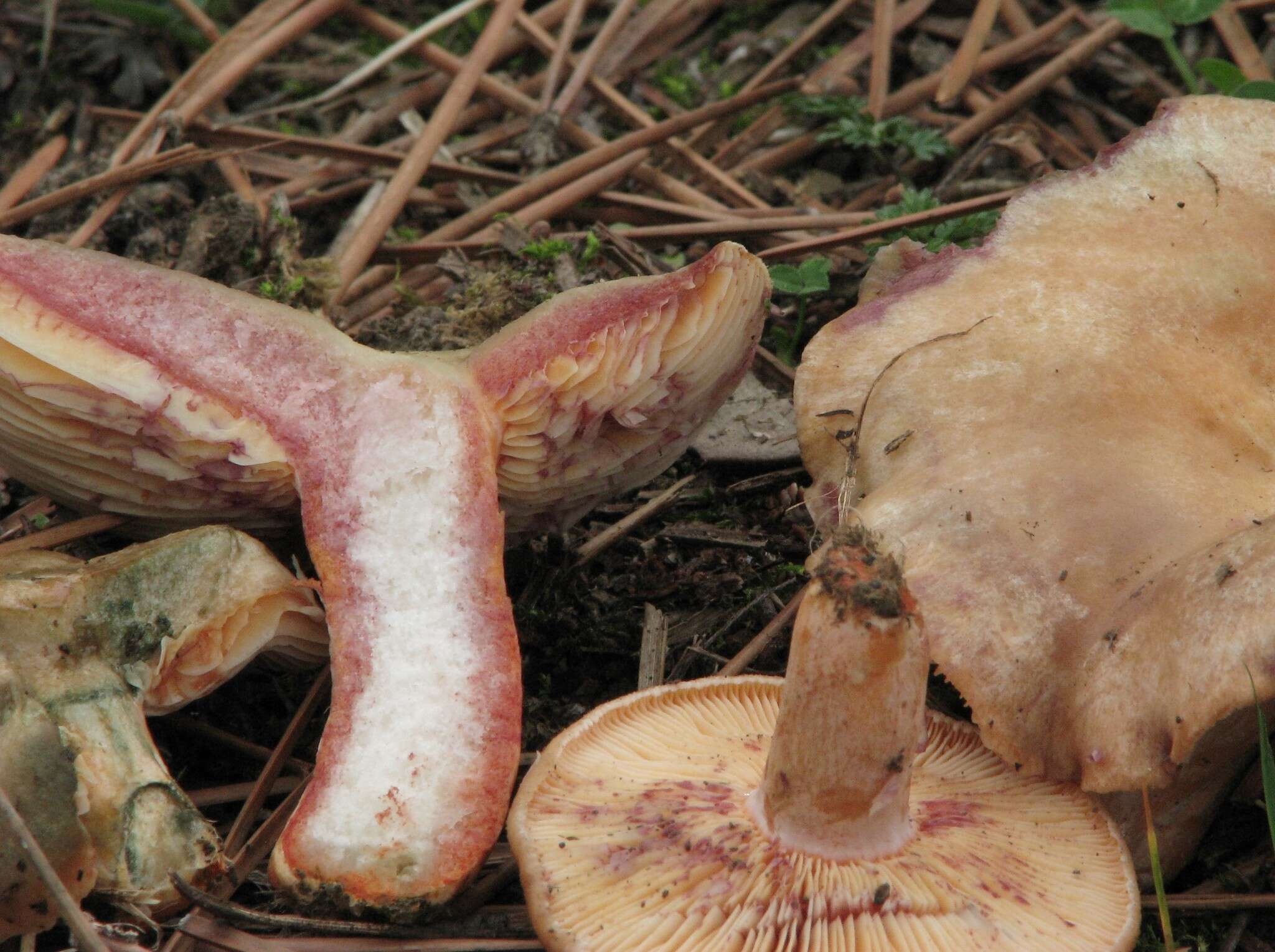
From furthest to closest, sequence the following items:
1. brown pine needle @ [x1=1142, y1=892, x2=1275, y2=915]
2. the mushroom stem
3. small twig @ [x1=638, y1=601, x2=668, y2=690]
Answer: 1. small twig @ [x1=638, y1=601, x2=668, y2=690]
2. brown pine needle @ [x1=1142, y1=892, x2=1275, y2=915]
3. the mushroom stem

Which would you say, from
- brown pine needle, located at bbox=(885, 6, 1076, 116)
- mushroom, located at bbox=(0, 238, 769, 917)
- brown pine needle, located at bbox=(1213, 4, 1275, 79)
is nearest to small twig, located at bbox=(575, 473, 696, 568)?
mushroom, located at bbox=(0, 238, 769, 917)

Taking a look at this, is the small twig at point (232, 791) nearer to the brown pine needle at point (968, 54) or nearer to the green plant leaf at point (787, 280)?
the green plant leaf at point (787, 280)

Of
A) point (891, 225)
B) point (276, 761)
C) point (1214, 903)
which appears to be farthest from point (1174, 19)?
point (276, 761)

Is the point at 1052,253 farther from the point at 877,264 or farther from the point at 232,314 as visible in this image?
the point at 232,314

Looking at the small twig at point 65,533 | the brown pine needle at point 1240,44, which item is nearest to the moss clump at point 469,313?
the small twig at point 65,533

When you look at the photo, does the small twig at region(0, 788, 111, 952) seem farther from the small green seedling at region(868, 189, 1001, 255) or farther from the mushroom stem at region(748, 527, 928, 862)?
the small green seedling at region(868, 189, 1001, 255)

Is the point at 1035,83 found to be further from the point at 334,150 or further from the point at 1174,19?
the point at 334,150

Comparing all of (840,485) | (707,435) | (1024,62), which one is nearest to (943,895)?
(840,485)
